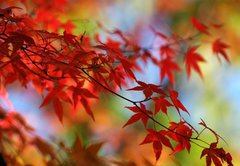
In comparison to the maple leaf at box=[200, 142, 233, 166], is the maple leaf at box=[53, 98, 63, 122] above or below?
above

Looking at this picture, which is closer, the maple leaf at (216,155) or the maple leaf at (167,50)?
the maple leaf at (216,155)

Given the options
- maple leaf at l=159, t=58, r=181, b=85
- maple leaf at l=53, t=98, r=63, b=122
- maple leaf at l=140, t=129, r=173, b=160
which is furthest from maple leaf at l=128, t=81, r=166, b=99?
maple leaf at l=159, t=58, r=181, b=85

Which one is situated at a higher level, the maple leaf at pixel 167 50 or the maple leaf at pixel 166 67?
the maple leaf at pixel 167 50

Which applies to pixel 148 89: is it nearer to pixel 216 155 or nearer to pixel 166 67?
pixel 216 155

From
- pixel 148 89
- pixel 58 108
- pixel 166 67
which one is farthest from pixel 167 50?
pixel 148 89

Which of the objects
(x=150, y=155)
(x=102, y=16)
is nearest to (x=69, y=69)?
(x=150, y=155)

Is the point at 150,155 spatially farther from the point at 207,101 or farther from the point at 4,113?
the point at 4,113

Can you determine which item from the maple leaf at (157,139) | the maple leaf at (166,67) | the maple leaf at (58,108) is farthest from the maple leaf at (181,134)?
the maple leaf at (166,67)

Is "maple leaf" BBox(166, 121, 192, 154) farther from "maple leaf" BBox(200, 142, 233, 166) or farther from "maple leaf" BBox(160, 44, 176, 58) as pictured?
"maple leaf" BBox(160, 44, 176, 58)

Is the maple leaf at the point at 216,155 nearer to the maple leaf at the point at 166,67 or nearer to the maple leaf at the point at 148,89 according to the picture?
the maple leaf at the point at 148,89

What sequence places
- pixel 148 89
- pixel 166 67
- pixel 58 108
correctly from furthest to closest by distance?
pixel 166 67 → pixel 58 108 → pixel 148 89

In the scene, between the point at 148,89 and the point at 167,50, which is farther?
→ the point at 167,50

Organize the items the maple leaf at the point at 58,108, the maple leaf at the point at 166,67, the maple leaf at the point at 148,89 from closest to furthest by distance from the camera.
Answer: the maple leaf at the point at 148,89 → the maple leaf at the point at 58,108 → the maple leaf at the point at 166,67
